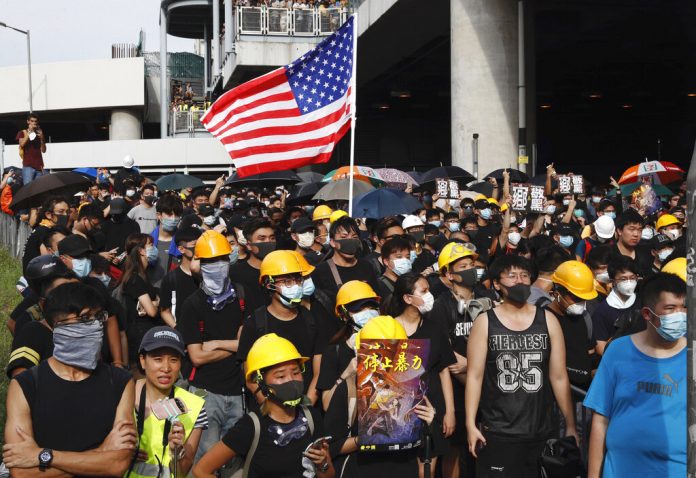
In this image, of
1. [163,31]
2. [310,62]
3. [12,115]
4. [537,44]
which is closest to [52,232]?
[310,62]

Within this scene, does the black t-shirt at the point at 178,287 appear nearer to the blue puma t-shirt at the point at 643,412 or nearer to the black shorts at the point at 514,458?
the black shorts at the point at 514,458

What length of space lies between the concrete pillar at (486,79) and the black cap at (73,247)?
17968 mm

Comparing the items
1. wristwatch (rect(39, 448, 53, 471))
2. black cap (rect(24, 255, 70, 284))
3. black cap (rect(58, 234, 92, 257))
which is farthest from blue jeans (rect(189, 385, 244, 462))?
wristwatch (rect(39, 448, 53, 471))

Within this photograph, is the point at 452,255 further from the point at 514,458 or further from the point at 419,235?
the point at 419,235

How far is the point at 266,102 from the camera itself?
1366 cm

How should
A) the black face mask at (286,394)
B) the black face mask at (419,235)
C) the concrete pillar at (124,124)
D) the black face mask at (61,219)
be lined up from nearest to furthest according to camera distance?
1. the black face mask at (286,394)
2. the black face mask at (419,235)
3. the black face mask at (61,219)
4. the concrete pillar at (124,124)

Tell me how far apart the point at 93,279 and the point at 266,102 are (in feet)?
20.9

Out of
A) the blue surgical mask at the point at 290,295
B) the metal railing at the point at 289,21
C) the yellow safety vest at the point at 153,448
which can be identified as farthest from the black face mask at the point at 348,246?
the metal railing at the point at 289,21

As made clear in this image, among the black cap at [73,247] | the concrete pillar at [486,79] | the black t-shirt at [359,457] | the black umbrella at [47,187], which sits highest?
the concrete pillar at [486,79]

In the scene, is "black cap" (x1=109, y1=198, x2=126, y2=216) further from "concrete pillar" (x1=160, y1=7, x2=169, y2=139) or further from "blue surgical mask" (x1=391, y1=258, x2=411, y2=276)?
"concrete pillar" (x1=160, y1=7, x2=169, y2=139)

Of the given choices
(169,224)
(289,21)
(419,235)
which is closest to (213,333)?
(169,224)

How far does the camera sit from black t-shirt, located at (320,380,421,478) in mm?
5738

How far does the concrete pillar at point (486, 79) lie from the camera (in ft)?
82.1

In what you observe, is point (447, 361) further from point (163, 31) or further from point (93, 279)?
point (163, 31)
